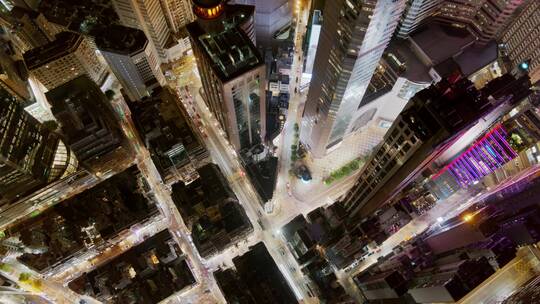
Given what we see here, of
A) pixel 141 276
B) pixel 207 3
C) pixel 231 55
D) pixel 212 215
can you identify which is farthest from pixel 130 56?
pixel 141 276

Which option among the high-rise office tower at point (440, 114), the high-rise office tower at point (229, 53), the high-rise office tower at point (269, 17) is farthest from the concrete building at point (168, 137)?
the high-rise office tower at point (440, 114)

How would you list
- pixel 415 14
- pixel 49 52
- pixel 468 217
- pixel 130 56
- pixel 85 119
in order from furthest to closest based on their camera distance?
pixel 49 52 < pixel 85 119 < pixel 130 56 < pixel 415 14 < pixel 468 217

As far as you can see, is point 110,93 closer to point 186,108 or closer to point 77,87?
point 77,87

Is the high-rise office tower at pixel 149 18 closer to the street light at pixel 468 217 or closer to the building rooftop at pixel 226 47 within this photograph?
the building rooftop at pixel 226 47

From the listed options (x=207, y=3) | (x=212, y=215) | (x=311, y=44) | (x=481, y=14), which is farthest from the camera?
(x=311, y=44)

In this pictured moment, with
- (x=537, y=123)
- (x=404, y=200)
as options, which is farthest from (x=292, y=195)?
(x=537, y=123)

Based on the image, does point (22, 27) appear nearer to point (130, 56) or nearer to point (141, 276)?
point (130, 56)

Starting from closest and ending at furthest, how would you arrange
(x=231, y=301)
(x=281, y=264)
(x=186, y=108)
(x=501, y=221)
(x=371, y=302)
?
(x=501, y=221) < (x=231, y=301) < (x=371, y=302) < (x=281, y=264) < (x=186, y=108)
